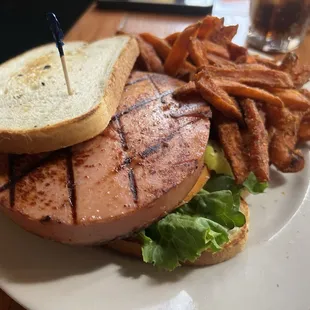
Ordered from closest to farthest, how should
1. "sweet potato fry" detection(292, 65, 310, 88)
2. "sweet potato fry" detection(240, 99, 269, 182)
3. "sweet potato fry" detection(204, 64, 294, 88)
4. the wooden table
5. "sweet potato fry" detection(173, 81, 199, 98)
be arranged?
"sweet potato fry" detection(240, 99, 269, 182) → "sweet potato fry" detection(173, 81, 199, 98) → "sweet potato fry" detection(204, 64, 294, 88) → "sweet potato fry" detection(292, 65, 310, 88) → the wooden table

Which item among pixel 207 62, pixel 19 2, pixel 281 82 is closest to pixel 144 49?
pixel 207 62

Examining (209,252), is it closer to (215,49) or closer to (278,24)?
(215,49)

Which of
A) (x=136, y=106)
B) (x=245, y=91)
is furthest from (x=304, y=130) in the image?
(x=136, y=106)

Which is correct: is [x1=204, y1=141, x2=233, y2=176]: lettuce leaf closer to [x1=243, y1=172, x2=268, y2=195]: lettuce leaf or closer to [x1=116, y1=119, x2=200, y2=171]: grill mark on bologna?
[x1=243, y1=172, x2=268, y2=195]: lettuce leaf

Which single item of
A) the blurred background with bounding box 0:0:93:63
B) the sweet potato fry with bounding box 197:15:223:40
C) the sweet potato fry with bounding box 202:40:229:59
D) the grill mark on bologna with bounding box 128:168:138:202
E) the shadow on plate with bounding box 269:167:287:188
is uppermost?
the sweet potato fry with bounding box 197:15:223:40

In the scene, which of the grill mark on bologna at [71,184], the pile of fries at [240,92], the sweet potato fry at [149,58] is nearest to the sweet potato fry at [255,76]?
the pile of fries at [240,92]

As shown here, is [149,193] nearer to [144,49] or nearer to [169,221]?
[169,221]

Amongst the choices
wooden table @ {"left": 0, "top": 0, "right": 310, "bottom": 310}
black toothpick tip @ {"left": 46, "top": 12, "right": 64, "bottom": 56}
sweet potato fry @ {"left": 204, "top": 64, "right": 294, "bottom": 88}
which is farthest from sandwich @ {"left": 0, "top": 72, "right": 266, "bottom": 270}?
wooden table @ {"left": 0, "top": 0, "right": 310, "bottom": 310}
